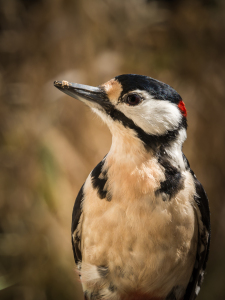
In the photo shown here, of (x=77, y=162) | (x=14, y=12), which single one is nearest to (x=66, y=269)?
(x=77, y=162)

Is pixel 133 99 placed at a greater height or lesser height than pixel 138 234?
greater

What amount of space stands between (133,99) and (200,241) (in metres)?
0.47

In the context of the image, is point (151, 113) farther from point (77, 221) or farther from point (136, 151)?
point (77, 221)

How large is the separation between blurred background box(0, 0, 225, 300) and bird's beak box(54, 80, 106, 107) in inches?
33.0

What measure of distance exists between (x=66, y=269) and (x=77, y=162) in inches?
22.1

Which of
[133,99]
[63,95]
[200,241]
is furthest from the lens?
[63,95]

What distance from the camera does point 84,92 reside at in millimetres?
813

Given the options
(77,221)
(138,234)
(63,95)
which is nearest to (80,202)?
(77,221)

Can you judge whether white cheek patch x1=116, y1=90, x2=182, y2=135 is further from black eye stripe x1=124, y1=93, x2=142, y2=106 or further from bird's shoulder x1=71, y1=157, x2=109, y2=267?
bird's shoulder x1=71, y1=157, x2=109, y2=267

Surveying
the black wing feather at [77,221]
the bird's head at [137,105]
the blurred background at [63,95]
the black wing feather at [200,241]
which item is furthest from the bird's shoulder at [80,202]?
the blurred background at [63,95]

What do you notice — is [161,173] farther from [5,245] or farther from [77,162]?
[5,245]

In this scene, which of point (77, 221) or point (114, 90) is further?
point (77, 221)

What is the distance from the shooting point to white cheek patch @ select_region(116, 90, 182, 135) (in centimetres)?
79

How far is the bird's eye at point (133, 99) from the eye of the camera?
790 millimetres
